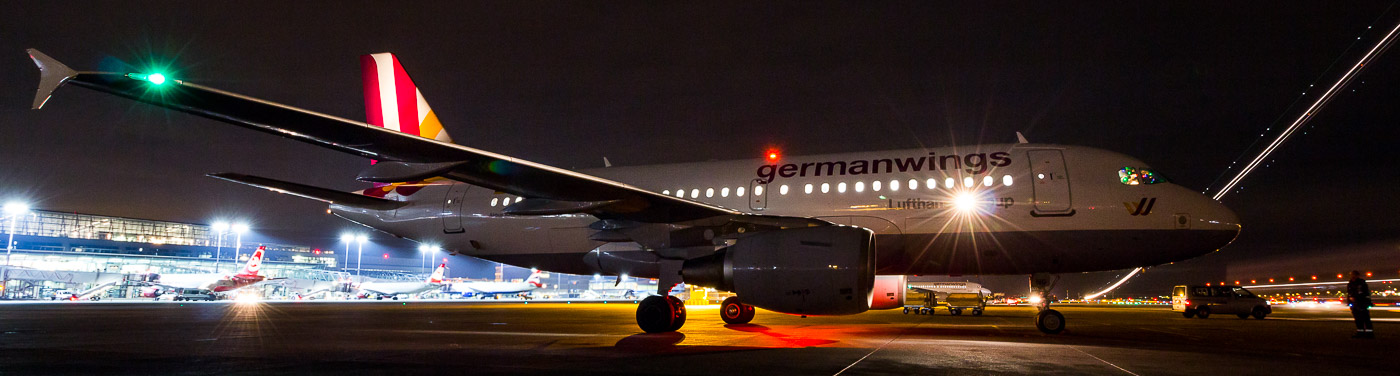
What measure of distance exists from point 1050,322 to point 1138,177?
3.43 metres

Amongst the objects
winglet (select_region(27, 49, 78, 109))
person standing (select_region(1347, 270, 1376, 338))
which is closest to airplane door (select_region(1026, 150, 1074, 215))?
person standing (select_region(1347, 270, 1376, 338))

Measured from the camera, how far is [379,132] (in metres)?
8.59

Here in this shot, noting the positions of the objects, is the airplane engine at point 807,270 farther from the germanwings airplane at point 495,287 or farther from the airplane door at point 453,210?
the germanwings airplane at point 495,287

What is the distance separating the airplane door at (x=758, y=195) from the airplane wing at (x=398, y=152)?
8.06 feet

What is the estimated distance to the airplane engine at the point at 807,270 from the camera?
32.6 ft

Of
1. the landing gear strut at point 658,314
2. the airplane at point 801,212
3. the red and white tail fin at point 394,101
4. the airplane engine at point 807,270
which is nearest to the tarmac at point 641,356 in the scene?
the airplane engine at point 807,270

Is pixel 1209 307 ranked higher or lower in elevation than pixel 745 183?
lower

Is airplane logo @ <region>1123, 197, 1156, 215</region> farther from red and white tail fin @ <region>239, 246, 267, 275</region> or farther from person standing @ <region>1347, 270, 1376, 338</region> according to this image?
red and white tail fin @ <region>239, 246, 267, 275</region>

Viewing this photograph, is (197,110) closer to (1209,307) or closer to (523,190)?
(523,190)

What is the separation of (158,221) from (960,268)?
11716 cm

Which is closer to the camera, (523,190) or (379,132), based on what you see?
(379,132)

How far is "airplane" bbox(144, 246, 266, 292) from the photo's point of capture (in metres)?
64.7

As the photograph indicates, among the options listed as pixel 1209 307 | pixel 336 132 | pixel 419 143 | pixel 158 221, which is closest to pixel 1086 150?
pixel 419 143

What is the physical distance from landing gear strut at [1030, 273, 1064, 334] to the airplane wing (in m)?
6.34
